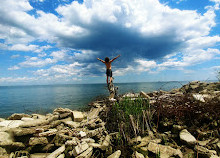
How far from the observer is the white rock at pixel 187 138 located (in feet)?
14.5

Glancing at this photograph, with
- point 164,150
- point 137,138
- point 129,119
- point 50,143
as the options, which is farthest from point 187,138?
point 50,143

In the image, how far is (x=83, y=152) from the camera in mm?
4082

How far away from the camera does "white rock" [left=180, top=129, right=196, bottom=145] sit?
14.5ft

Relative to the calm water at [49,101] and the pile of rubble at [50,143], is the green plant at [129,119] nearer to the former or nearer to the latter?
the pile of rubble at [50,143]

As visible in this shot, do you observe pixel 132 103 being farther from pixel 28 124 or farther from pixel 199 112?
pixel 28 124

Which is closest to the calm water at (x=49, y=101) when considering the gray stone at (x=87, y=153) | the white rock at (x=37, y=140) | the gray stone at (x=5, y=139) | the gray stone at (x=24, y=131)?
the gray stone at (x=87, y=153)

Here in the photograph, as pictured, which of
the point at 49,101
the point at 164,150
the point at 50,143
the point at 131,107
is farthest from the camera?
the point at 49,101

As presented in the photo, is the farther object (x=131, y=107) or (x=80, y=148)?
(x=131, y=107)

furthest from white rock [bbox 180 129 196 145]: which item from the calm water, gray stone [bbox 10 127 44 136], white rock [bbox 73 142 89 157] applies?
gray stone [bbox 10 127 44 136]

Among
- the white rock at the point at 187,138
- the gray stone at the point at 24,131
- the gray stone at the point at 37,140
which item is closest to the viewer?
the white rock at the point at 187,138

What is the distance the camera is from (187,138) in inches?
181

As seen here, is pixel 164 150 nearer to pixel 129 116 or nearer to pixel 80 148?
pixel 129 116

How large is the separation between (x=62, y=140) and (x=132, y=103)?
3980mm

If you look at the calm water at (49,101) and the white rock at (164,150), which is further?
the calm water at (49,101)
